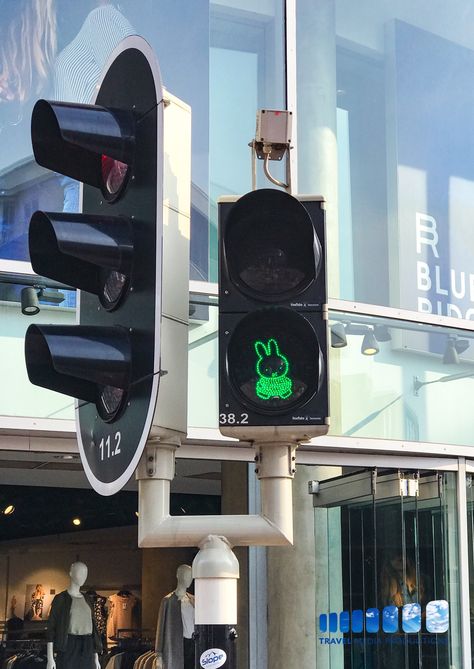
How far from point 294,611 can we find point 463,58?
18.7 ft

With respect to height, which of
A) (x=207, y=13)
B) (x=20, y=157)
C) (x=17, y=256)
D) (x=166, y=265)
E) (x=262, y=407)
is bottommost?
(x=262, y=407)

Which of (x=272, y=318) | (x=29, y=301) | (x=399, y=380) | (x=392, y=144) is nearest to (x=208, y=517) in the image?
(x=272, y=318)

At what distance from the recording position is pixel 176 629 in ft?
33.3

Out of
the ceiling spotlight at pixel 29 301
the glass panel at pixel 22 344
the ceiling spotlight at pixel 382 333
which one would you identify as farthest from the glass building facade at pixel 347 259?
the ceiling spotlight at pixel 29 301

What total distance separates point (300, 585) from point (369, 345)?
7.70 feet

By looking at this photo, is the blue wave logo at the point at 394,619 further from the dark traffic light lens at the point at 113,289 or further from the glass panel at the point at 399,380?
the dark traffic light lens at the point at 113,289

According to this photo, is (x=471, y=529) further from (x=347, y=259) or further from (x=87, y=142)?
(x=87, y=142)

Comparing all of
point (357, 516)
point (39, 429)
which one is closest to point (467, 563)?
point (357, 516)

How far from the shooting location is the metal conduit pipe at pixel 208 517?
264cm

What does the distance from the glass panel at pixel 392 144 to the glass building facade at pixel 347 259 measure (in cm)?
2

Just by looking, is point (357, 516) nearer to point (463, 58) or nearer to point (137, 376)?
point (463, 58)

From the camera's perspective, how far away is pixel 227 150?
391 inches

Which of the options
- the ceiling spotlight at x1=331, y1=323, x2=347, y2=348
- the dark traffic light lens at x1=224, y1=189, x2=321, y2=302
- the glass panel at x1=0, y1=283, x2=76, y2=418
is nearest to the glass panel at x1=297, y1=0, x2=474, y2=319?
the ceiling spotlight at x1=331, y1=323, x2=347, y2=348

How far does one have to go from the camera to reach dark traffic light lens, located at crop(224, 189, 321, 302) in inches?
107
